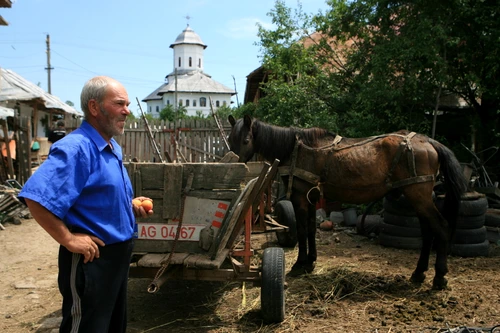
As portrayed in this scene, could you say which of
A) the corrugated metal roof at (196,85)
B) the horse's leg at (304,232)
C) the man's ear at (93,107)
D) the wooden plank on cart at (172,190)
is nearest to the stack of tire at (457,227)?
the horse's leg at (304,232)

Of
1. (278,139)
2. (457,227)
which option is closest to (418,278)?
(457,227)

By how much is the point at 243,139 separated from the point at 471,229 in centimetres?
365

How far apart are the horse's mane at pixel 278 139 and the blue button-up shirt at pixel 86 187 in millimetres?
3195

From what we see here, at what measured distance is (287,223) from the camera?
708 centimetres

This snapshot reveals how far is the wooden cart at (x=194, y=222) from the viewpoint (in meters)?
3.75

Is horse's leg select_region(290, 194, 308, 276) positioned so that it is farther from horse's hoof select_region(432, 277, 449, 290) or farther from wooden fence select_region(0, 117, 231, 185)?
wooden fence select_region(0, 117, 231, 185)

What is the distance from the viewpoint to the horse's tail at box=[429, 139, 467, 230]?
17.1ft

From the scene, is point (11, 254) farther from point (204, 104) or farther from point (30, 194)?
point (204, 104)

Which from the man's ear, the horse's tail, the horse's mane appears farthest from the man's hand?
the horse's tail

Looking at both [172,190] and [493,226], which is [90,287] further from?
[493,226]

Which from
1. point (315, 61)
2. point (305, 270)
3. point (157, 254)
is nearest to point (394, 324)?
point (305, 270)

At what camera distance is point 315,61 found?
39.1ft

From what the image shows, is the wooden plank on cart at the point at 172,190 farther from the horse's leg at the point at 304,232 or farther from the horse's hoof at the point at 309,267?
the horse's hoof at the point at 309,267

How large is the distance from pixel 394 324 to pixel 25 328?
3.44 meters
